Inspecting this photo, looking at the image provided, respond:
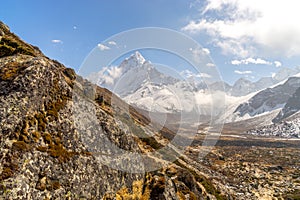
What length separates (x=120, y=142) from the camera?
1708 centimetres

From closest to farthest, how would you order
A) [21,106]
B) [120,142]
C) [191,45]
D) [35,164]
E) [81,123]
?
1. [35,164]
2. [21,106]
3. [81,123]
4. [120,142]
5. [191,45]

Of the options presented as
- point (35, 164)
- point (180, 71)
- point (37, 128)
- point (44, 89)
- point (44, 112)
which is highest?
point (180, 71)

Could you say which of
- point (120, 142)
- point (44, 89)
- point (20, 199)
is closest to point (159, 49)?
point (120, 142)

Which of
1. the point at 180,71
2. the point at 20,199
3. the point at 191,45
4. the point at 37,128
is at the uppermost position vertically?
the point at 191,45

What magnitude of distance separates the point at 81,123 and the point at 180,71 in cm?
995

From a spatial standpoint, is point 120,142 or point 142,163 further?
point 142,163

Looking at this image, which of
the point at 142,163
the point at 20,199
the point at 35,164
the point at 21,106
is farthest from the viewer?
the point at 142,163

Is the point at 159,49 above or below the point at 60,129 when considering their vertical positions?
above

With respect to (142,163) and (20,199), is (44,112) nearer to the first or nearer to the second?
(20,199)

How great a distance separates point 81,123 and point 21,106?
373 cm

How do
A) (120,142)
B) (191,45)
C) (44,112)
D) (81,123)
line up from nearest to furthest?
(44,112), (81,123), (120,142), (191,45)

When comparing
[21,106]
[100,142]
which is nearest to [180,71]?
[100,142]

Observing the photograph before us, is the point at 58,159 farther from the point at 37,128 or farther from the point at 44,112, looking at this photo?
the point at 44,112

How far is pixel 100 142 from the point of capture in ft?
51.0
